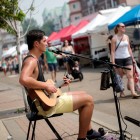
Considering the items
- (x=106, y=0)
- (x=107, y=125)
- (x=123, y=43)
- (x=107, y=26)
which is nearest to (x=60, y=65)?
(x=107, y=26)

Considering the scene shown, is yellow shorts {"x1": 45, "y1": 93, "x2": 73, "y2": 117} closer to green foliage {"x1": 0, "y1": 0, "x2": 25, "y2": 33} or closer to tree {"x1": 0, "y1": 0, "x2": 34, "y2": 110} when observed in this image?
tree {"x1": 0, "y1": 0, "x2": 34, "y2": 110}

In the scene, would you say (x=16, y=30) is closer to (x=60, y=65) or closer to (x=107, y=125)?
(x=107, y=125)

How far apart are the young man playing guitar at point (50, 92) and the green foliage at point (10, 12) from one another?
3972mm

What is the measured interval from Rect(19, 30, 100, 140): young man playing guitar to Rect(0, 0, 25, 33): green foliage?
13.0ft

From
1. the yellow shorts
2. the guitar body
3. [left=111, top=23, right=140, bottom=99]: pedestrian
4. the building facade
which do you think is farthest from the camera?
the building facade

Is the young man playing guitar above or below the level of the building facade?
below

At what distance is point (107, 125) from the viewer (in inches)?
237

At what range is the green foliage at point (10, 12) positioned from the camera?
848 cm

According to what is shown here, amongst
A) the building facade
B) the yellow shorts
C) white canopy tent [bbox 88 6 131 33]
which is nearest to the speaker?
the yellow shorts

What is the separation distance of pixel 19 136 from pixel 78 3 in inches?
4408

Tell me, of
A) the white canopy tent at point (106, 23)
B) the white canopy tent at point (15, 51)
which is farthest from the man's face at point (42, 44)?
the white canopy tent at point (15, 51)

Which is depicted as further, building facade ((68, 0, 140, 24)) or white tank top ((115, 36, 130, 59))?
building facade ((68, 0, 140, 24))

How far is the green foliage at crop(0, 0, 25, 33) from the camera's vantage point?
8.48m

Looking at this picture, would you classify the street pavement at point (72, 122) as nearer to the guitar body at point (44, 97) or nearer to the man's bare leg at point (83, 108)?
the man's bare leg at point (83, 108)
